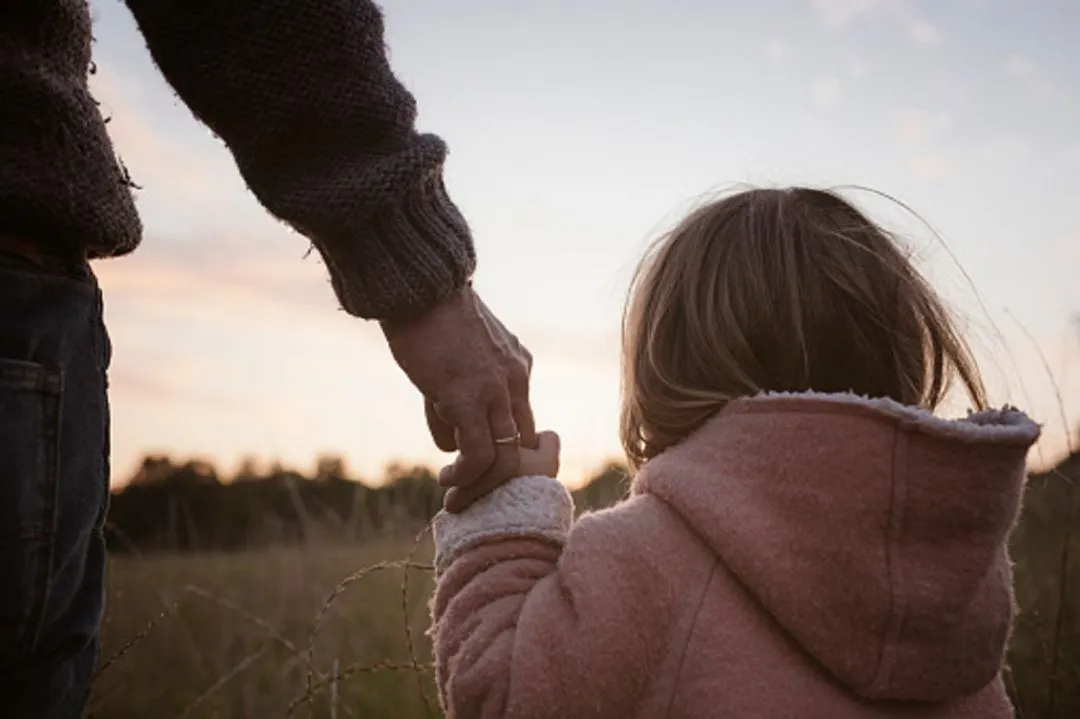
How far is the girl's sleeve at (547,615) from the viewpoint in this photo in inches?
53.2

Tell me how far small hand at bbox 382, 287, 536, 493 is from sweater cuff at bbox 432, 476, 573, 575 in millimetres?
40

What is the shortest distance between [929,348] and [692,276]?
18.0 inches

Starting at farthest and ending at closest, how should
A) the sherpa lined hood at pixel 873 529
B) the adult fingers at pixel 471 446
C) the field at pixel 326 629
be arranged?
the field at pixel 326 629
the adult fingers at pixel 471 446
the sherpa lined hood at pixel 873 529

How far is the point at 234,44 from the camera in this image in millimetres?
1441

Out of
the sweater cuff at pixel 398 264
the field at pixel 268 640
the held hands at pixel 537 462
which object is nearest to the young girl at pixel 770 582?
the held hands at pixel 537 462

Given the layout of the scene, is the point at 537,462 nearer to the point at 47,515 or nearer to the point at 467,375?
the point at 467,375

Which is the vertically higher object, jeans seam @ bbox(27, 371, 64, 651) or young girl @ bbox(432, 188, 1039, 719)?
jeans seam @ bbox(27, 371, 64, 651)

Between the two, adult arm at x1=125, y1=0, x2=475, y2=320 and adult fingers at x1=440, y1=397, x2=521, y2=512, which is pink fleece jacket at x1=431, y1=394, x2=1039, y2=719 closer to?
adult fingers at x1=440, y1=397, x2=521, y2=512

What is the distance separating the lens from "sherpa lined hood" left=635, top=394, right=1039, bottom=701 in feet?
4.33

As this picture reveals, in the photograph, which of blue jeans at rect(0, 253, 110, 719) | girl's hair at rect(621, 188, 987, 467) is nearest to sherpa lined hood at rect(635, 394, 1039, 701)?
girl's hair at rect(621, 188, 987, 467)

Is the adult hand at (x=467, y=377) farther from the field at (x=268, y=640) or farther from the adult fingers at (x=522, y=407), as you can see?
the field at (x=268, y=640)

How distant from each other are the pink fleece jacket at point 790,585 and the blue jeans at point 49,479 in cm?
58

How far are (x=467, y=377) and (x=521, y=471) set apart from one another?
8.3 inches

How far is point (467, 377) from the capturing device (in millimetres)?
1558
